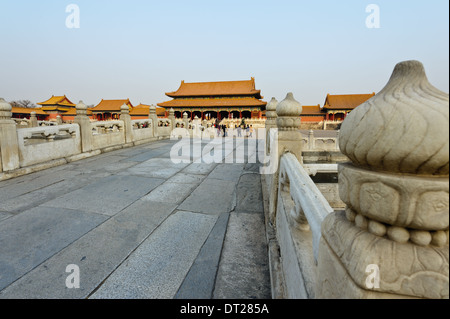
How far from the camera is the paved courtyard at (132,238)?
1729 mm

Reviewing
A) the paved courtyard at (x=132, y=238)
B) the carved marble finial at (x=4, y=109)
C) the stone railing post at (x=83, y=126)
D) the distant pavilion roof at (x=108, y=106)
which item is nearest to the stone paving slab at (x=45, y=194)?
the paved courtyard at (x=132, y=238)

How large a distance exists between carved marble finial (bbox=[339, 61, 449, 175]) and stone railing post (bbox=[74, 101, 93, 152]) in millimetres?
7057

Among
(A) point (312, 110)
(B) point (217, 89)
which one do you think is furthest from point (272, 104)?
(A) point (312, 110)

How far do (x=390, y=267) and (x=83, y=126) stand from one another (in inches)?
285

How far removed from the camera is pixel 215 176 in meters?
4.81

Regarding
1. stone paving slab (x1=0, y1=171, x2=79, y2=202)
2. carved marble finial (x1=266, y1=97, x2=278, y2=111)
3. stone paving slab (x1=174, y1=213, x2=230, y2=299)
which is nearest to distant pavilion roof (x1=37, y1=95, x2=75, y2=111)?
stone paving slab (x1=0, y1=171, x2=79, y2=202)

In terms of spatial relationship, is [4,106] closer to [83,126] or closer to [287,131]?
[83,126]

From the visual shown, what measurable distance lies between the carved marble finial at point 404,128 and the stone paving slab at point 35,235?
2.48 metres

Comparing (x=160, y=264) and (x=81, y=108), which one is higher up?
(x=81, y=108)

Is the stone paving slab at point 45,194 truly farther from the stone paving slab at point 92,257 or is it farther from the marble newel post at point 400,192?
the marble newel post at point 400,192

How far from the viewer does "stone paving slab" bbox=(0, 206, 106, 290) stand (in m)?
1.92

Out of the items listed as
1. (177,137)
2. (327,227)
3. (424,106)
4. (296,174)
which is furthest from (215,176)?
(177,137)

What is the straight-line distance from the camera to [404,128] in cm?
54

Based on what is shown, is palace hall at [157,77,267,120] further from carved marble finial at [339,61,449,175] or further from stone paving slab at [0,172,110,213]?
carved marble finial at [339,61,449,175]
